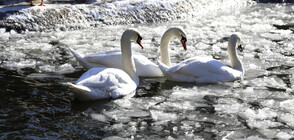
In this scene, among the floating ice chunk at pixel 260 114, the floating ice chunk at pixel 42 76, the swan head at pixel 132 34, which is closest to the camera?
the floating ice chunk at pixel 260 114

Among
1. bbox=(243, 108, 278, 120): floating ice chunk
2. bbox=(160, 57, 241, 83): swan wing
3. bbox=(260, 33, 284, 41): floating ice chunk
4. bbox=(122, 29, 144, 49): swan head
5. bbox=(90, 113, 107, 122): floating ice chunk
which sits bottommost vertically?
bbox=(243, 108, 278, 120): floating ice chunk

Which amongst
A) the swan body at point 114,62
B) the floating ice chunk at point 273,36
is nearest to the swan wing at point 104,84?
the swan body at point 114,62

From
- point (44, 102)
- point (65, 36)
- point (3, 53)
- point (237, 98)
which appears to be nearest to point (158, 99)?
point (237, 98)

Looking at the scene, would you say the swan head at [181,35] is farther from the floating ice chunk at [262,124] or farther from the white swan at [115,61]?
the floating ice chunk at [262,124]

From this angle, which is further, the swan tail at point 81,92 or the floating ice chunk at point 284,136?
the swan tail at point 81,92

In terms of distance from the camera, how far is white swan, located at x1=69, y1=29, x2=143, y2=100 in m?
5.67

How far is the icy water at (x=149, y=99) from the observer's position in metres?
4.87

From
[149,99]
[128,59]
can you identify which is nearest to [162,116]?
[149,99]

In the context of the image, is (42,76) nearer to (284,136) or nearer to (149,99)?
(149,99)

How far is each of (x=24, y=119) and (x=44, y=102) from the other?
62 centimetres

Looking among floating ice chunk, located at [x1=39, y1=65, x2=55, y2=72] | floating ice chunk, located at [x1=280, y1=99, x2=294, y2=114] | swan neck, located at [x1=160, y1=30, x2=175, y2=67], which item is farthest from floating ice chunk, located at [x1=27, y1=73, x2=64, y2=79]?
floating ice chunk, located at [x1=280, y1=99, x2=294, y2=114]

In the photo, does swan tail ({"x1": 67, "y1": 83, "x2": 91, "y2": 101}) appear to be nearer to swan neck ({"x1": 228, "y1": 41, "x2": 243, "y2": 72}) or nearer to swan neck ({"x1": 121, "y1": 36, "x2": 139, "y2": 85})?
swan neck ({"x1": 121, "y1": 36, "x2": 139, "y2": 85})

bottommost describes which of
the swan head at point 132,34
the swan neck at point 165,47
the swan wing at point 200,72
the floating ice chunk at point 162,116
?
the floating ice chunk at point 162,116

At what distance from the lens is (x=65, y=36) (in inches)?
388
